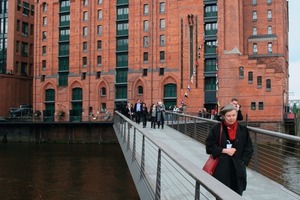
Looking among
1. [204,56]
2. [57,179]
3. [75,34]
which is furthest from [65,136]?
[57,179]

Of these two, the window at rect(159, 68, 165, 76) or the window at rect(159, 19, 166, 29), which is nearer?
the window at rect(159, 68, 165, 76)

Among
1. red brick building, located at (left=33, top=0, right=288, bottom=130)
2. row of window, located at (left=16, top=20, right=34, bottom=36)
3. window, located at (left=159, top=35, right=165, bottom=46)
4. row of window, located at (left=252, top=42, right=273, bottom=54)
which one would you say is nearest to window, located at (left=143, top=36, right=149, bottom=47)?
red brick building, located at (left=33, top=0, right=288, bottom=130)

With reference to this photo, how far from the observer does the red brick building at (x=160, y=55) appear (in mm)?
47406

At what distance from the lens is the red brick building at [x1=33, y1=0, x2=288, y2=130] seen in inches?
1866

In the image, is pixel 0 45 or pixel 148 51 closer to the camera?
pixel 148 51

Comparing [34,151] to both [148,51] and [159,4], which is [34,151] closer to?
[148,51]

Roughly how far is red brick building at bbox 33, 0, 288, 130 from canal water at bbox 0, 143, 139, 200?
52.0 feet

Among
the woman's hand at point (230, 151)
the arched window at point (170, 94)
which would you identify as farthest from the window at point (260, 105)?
the woman's hand at point (230, 151)

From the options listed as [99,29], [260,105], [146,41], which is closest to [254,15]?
[260,105]

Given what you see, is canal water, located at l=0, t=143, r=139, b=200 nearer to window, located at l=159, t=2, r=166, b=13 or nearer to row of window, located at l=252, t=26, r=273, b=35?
window, located at l=159, t=2, r=166, b=13

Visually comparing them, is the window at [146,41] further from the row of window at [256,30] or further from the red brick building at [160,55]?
the row of window at [256,30]

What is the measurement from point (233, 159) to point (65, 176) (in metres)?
22.9

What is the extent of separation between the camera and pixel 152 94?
167 ft

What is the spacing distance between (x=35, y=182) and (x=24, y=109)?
3713cm
